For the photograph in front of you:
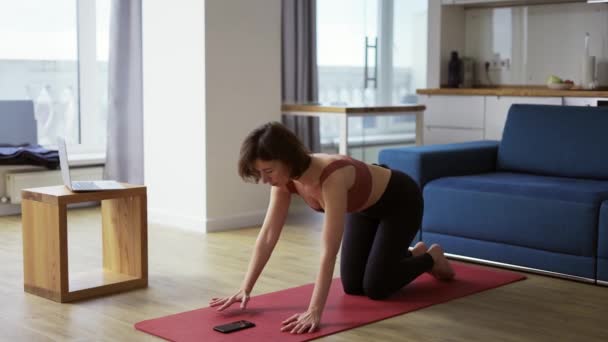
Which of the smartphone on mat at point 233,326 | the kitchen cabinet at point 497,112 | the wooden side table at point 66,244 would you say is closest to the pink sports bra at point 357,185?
the smartphone on mat at point 233,326

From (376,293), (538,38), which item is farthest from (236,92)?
(538,38)

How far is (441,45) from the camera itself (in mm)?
6965

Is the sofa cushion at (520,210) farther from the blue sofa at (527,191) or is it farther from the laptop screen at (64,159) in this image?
the laptop screen at (64,159)

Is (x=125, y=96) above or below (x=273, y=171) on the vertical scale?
above

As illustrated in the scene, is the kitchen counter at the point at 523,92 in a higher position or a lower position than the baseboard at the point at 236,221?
higher

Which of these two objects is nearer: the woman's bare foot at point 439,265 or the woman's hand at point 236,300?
the woman's hand at point 236,300

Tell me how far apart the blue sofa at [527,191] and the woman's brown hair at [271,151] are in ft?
4.73

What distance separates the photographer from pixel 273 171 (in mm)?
2996

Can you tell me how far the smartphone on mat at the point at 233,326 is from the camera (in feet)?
10.2

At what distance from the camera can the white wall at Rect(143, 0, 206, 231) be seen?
17.1 feet

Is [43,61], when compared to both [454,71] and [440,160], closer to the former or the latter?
[454,71]

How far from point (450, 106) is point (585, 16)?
46.0 inches

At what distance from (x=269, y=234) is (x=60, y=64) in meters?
3.82

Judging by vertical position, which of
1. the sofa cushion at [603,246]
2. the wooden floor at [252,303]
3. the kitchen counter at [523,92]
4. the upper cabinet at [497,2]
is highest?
the upper cabinet at [497,2]
